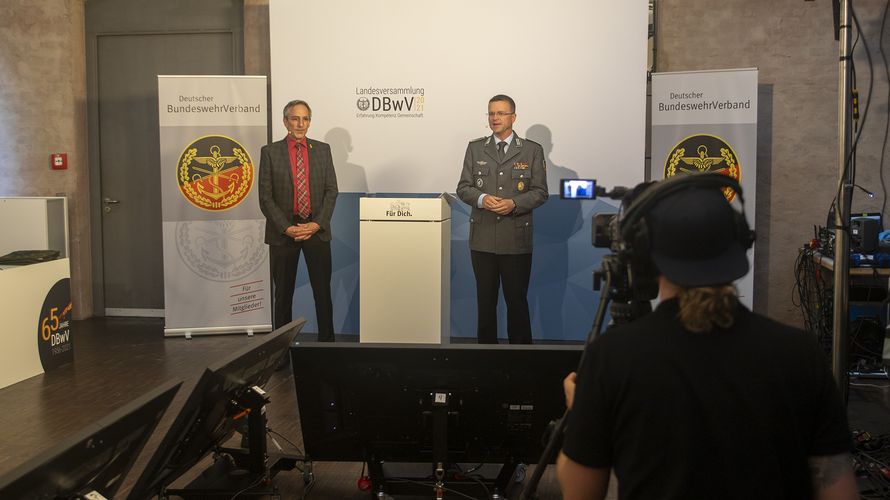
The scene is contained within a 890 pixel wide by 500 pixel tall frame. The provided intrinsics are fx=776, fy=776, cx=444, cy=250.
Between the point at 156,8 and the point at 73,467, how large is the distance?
252 inches

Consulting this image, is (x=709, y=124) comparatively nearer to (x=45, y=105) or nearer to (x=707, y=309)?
(x=707, y=309)

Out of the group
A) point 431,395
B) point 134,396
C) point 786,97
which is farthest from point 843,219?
point 134,396

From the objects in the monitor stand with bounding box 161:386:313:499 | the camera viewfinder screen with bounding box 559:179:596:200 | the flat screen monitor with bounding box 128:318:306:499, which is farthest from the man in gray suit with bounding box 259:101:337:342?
the camera viewfinder screen with bounding box 559:179:596:200

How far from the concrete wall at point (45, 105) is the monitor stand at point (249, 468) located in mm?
4947

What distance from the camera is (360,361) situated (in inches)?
108

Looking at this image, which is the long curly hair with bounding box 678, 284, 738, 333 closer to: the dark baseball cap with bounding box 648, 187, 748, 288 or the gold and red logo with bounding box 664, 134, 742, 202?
the dark baseball cap with bounding box 648, 187, 748, 288

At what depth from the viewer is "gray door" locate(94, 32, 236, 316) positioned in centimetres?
729

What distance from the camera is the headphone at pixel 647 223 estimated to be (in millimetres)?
1345

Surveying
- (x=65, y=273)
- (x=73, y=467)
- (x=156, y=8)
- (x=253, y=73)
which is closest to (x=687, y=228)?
(x=73, y=467)

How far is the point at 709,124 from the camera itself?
594cm

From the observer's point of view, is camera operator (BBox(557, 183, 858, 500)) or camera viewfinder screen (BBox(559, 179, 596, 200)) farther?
camera viewfinder screen (BBox(559, 179, 596, 200))

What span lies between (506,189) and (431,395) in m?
3.05

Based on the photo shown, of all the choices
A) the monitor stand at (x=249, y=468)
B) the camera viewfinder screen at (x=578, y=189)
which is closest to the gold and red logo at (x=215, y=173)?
the monitor stand at (x=249, y=468)

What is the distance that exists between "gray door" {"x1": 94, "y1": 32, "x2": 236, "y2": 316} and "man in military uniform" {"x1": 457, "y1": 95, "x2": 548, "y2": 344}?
9.64 feet
